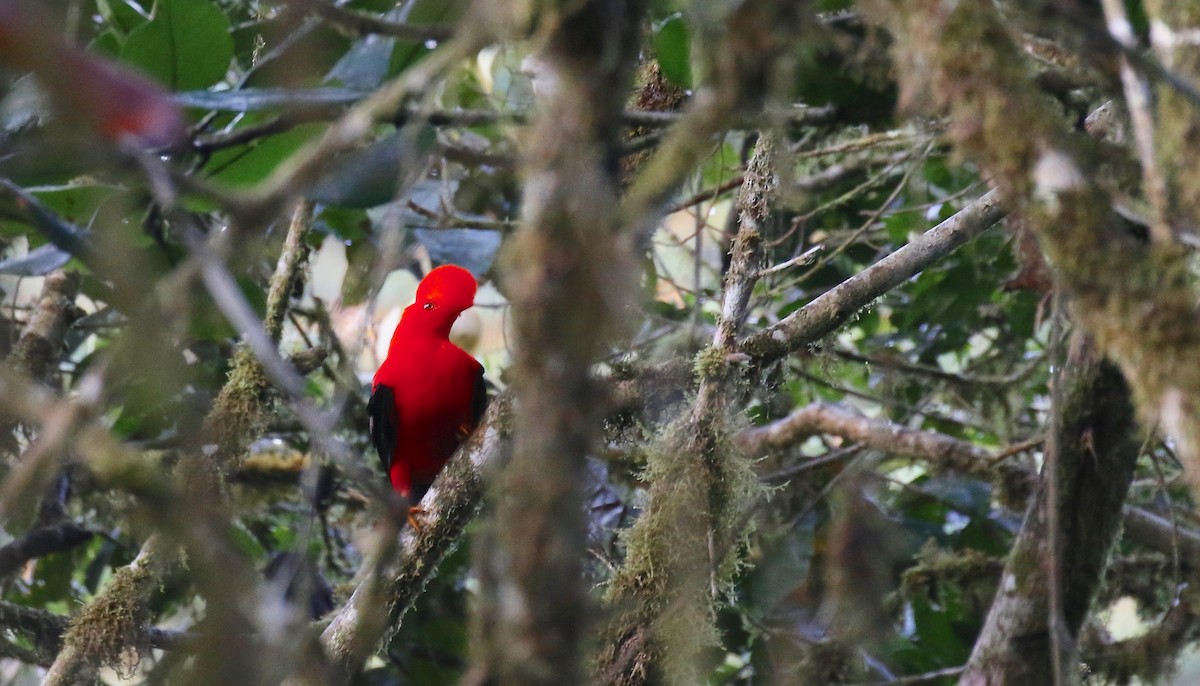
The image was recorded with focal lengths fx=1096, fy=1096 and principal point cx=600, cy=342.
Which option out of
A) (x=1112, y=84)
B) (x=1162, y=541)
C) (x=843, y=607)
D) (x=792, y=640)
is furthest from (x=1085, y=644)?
(x=1112, y=84)

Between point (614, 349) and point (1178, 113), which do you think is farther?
point (614, 349)

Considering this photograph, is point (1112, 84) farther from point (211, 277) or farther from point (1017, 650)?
point (1017, 650)

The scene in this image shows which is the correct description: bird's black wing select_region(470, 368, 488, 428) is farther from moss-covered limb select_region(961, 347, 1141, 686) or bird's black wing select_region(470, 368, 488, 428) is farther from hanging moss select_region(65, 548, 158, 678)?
moss-covered limb select_region(961, 347, 1141, 686)

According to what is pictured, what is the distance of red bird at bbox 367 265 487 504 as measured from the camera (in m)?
3.36

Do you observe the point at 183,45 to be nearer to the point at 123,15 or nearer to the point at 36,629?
the point at 123,15

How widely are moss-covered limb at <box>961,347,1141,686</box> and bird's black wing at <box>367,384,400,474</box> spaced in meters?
1.95

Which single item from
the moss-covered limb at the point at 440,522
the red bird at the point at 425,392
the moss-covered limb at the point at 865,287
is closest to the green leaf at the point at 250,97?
the moss-covered limb at the point at 440,522

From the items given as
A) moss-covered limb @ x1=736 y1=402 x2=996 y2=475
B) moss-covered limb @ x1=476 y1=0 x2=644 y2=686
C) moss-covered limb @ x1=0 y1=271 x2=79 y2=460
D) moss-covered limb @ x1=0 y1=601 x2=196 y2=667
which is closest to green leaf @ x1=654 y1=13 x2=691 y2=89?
moss-covered limb @ x1=736 y1=402 x2=996 y2=475

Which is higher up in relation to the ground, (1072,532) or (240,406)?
→ (240,406)

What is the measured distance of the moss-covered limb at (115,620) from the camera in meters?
2.44

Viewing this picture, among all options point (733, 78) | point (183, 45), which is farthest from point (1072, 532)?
point (183, 45)

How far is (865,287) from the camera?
2107mm

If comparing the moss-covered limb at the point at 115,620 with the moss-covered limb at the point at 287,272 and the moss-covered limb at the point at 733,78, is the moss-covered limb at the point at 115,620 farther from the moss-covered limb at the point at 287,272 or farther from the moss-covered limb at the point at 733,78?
the moss-covered limb at the point at 733,78

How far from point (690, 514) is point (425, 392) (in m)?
1.48
